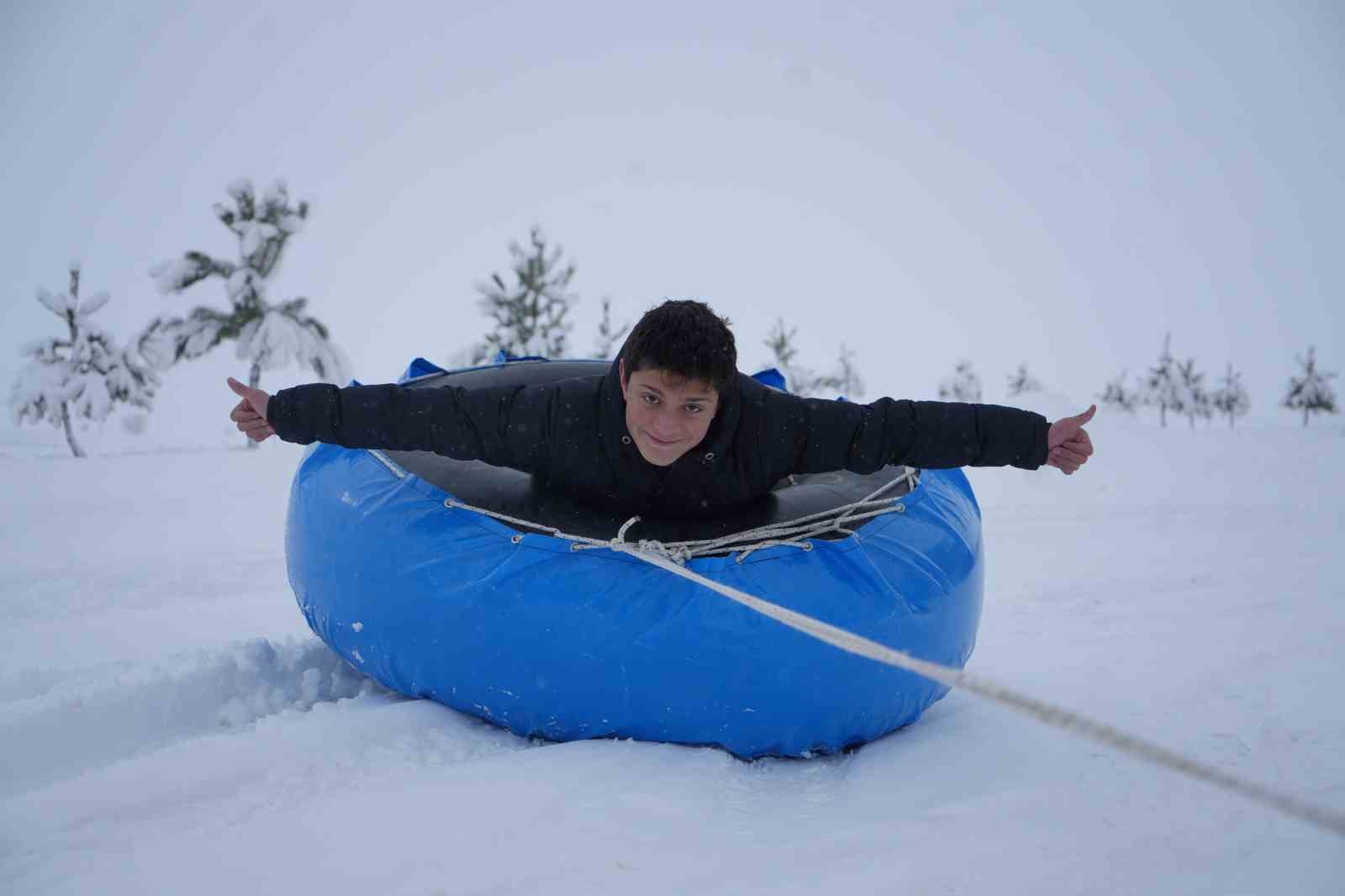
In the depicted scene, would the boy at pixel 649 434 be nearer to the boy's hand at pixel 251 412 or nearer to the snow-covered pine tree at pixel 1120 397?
the boy's hand at pixel 251 412

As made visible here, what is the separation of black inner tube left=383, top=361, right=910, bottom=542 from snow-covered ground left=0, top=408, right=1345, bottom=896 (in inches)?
25.2

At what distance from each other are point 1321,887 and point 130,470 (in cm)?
1320

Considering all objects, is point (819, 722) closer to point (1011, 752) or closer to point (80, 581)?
point (1011, 752)

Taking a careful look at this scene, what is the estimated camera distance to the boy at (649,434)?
8.08 feet

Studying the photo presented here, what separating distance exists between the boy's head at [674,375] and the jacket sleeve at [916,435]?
0.32 m

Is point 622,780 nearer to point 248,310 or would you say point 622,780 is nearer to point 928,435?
point 928,435

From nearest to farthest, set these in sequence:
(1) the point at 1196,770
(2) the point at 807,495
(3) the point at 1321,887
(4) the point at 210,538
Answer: (1) the point at 1196,770 < (3) the point at 1321,887 < (2) the point at 807,495 < (4) the point at 210,538

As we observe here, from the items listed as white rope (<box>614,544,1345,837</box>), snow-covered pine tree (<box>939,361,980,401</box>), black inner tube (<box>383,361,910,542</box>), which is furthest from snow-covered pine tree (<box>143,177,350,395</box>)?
snow-covered pine tree (<box>939,361,980,401</box>)

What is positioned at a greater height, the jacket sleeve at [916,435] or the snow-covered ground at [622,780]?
the jacket sleeve at [916,435]

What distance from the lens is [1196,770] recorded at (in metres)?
1.32

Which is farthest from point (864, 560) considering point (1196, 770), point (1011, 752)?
point (1196, 770)

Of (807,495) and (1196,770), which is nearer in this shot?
(1196,770)

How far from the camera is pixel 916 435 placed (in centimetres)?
249

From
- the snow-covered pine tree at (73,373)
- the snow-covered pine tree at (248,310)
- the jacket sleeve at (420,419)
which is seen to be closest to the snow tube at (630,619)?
the jacket sleeve at (420,419)
